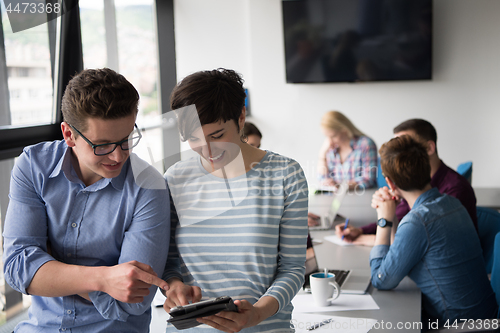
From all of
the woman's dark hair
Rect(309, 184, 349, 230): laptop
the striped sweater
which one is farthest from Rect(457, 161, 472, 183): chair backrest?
the woman's dark hair

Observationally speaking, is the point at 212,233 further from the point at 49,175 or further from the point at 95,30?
the point at 95,30

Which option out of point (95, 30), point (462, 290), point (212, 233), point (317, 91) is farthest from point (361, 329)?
point (317, 91)

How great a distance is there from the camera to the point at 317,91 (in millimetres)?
4898

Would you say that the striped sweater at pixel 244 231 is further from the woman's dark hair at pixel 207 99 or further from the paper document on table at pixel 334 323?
the paper document on table at pixel 334 323

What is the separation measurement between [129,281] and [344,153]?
3.14m

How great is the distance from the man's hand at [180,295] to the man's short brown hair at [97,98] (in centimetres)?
42

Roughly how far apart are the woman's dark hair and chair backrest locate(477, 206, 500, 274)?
5.86ft

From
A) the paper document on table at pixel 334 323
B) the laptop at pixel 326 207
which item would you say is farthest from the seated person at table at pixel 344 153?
the paper document on table at pixel 334 323

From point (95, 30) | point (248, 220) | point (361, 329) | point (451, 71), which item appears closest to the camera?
point (248, 220)

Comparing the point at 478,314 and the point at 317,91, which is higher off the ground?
the point at 317,91

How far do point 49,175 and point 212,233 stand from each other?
1.42 ft

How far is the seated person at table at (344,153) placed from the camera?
3682 millimetres

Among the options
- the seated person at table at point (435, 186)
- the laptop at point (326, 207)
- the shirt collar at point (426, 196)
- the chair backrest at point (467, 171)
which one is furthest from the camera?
the chair backrest at point (467, 171)

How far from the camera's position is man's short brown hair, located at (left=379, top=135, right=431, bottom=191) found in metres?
1.82
